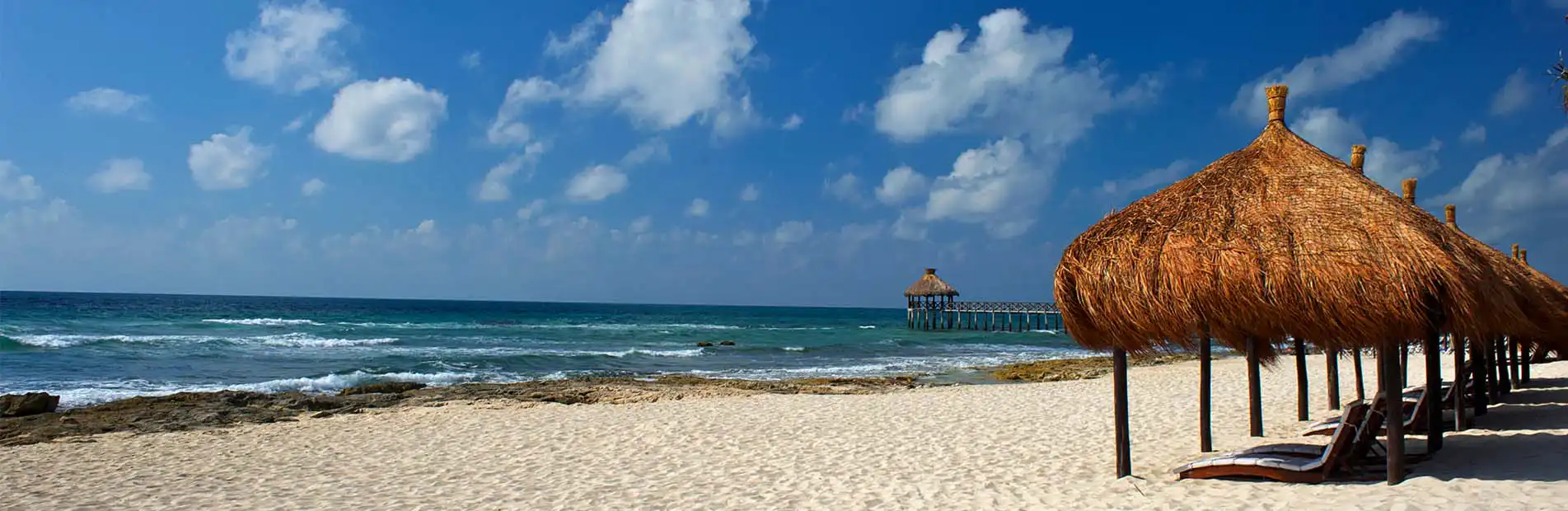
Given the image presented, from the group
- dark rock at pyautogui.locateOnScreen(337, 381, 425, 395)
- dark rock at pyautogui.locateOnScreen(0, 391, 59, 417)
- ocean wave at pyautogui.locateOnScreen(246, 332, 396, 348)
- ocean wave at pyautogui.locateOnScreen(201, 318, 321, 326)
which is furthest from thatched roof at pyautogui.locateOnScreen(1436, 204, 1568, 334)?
ocean wave at pyautogui.locateOnScreen(201, 318, 321, 326)

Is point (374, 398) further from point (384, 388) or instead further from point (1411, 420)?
point (1411, 420)

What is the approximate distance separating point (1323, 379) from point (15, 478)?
17.0m

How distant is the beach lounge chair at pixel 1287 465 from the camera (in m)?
5.71

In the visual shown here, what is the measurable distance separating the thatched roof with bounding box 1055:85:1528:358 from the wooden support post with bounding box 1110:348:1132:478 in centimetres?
20

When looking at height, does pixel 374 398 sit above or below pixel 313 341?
below

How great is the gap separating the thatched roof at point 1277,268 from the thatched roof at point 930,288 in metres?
41.2

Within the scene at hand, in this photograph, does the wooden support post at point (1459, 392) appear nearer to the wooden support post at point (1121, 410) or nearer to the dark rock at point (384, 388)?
the wooden support post at point (1121, 410)

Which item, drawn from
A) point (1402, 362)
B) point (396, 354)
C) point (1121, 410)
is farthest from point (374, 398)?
point (1402, 362)

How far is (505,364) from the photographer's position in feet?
A: 73.2

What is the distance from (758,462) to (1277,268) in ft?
14.3

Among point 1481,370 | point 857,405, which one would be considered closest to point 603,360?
point 857,405

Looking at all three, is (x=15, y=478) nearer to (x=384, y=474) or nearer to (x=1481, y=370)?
(x=384, y=474)

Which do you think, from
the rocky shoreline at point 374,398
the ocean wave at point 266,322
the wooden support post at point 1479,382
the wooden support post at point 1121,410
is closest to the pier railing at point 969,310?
the rocky shoreline at point 374,398

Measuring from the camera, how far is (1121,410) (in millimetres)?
6215
